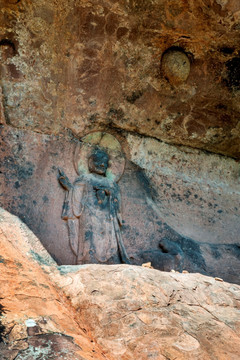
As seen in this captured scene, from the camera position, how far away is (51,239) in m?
4.14

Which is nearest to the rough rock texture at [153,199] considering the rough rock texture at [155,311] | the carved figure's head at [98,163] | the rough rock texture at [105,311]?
the carved figure's head at [98,163]

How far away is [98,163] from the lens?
459 cm

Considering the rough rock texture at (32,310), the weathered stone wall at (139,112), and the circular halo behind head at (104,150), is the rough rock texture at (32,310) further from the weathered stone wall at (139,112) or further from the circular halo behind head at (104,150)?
the circular halo behind head at (104,150)

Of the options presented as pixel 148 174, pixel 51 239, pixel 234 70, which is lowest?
pixel 51 239

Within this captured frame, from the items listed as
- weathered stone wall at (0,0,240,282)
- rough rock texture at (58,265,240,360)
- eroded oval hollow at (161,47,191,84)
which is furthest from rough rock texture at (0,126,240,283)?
rough rock texture at (58,265,240,360)

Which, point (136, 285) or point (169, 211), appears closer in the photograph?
point (136, 285)

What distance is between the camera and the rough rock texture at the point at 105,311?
2253 millimetres

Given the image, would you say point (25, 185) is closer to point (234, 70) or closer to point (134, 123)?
point (134, 123)

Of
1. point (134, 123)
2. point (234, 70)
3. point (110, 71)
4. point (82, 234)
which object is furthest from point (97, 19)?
point (82, 234)

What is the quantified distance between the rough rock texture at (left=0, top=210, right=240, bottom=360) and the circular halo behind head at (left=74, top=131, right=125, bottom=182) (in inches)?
62.3

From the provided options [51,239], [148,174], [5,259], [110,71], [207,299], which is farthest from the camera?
[148,174]

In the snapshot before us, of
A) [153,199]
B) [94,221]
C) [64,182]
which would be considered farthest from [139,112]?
[94,221]

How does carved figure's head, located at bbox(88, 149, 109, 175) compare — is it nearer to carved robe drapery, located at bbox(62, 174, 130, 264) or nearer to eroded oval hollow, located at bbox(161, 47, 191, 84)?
carved robe drapery, located at bbox(62, 174, 130, 264)

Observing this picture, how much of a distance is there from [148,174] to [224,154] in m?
0.99
